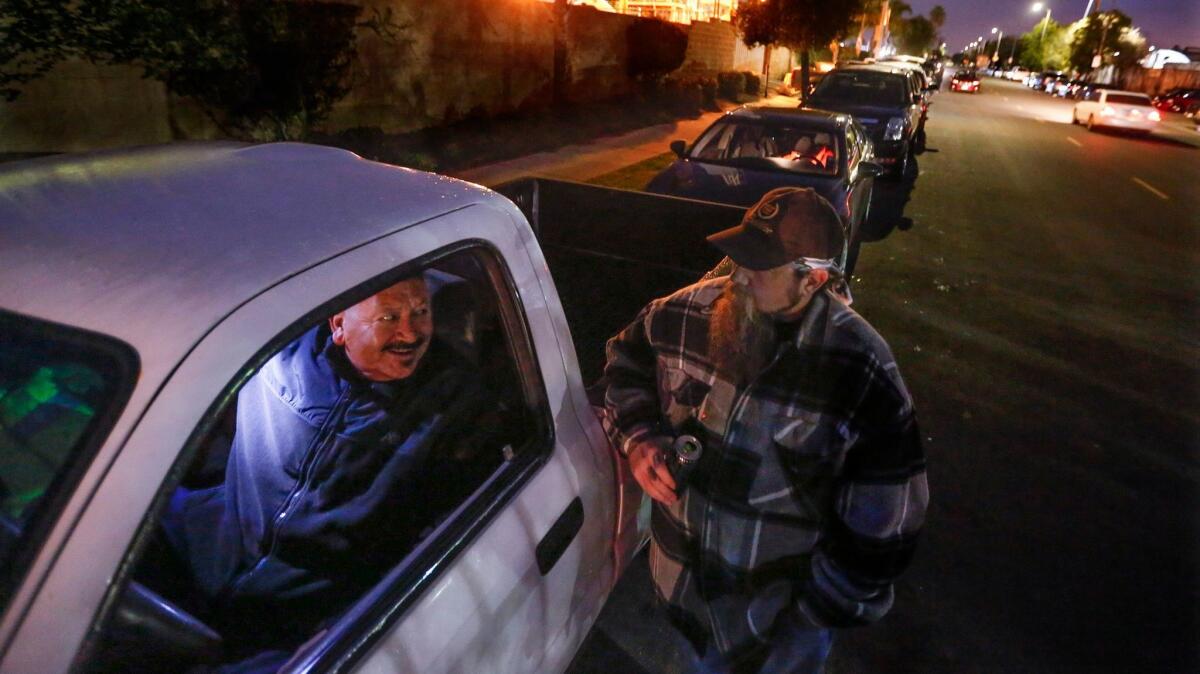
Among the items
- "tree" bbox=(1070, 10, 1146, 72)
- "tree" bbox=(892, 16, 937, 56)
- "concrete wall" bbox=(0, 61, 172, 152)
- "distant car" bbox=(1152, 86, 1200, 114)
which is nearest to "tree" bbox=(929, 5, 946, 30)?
"tree" bbox=(892, 16, 937, 56)

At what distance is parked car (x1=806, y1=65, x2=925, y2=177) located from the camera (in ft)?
36.0

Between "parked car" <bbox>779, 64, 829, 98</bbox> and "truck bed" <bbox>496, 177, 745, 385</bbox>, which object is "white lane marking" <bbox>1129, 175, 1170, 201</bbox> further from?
"parked car" <bbox>779, 64, 829, 98</bbox>

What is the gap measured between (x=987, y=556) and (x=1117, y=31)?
82012mm

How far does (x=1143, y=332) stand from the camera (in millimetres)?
6070

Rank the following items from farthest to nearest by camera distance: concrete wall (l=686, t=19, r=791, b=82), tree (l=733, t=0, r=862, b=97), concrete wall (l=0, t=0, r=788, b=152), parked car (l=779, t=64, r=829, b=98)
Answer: parked car (l=779, t=64, r=829, b=98) < concrete wall (l=686, t=19, r=791, b=82) < tree (l=733, t=0, r=862, b=97) < concrete wall (l=0, t=0, r=788, b=152)

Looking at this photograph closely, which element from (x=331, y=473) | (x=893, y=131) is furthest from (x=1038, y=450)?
(x=893, y=131)

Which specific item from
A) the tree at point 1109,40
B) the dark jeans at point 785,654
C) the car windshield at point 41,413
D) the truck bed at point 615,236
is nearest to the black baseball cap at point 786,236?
the dark jeans at point 785,654

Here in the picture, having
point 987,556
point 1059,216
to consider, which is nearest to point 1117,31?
point 1059,216

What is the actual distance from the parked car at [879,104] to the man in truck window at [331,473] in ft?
33.8

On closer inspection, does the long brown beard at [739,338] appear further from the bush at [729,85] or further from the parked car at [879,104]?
the bush at [729,85]

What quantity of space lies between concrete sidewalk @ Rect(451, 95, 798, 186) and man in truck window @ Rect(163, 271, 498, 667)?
23.4 ft

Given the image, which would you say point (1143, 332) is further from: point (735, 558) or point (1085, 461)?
point (735, 558)

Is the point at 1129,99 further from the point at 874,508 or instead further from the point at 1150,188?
the point at 874,508

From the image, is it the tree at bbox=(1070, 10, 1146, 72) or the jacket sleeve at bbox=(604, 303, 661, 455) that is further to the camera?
the tree at bbox=(1070, 10, 1146, 72)
